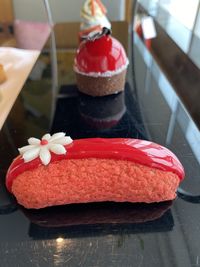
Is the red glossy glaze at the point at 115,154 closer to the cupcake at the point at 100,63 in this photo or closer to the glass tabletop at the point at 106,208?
the glass tabletop at the point at 106,208

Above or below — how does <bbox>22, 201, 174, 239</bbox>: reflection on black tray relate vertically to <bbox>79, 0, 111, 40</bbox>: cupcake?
below

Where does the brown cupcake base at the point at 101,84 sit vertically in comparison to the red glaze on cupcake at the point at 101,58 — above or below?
below

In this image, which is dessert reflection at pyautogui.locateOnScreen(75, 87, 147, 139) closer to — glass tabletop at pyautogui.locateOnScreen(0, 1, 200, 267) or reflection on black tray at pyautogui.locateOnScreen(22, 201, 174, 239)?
glass tabletop at pyautogui.locateOnScreen(0, 1, 200, 267)

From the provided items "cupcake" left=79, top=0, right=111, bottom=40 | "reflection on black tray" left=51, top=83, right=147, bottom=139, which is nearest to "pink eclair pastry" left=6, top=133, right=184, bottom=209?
"reflection on black tray" left=51, top=83, right=147, bottom=139

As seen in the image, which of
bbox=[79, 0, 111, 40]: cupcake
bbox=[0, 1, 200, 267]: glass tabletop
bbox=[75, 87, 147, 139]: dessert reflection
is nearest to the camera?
bbox=[0, 1, 200, 267]: glass tabletop

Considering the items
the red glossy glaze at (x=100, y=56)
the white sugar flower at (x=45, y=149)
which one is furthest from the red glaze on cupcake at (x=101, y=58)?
the white sugar flower at (x=45, y=149)

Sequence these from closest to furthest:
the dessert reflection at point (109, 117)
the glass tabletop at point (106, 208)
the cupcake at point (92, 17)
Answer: the glass tabletop at point (106, 208)
the dessert reflection at point (109, 117)
the cupcake at point (92, 17)

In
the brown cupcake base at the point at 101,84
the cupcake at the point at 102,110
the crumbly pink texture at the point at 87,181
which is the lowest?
the cupcake at the point at 102,110
